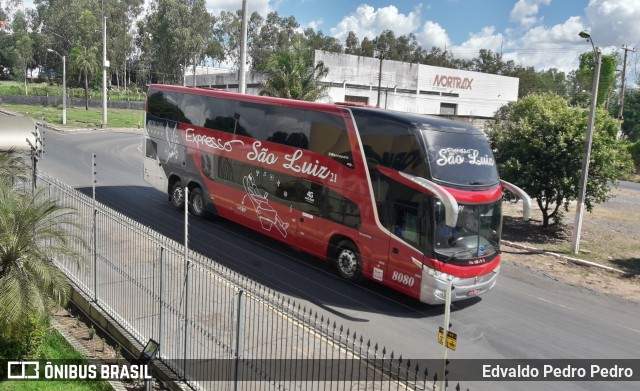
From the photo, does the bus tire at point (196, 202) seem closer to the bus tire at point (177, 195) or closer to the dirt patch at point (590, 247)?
the bus tire at point (177, 195)

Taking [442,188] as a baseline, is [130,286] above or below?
below

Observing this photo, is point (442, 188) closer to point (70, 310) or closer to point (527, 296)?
point (527, 296)

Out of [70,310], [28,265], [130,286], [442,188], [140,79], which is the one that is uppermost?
[140,79]

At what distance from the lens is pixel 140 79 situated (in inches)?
3688

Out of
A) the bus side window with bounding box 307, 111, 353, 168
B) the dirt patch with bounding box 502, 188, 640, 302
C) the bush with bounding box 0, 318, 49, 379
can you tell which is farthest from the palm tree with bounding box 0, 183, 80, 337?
the dirt patch with bounding box 502, 188, 640, 302

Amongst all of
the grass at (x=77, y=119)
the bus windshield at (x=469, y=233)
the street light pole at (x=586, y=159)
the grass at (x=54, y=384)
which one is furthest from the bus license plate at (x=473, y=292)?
→ the grass at (x=77, y=119)

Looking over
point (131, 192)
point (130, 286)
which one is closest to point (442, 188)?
point (130, 286)

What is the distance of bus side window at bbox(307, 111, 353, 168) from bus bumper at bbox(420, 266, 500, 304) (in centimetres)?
304

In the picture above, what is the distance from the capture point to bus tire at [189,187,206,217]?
1647 cm

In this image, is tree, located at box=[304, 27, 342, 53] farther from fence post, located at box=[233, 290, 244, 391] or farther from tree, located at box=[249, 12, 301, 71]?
fence post, located at box=[233, 290, 244, 391]

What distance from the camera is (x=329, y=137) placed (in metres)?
12.1

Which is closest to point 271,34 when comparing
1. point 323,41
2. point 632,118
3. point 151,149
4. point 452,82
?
point 323,41

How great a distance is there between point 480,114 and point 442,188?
2427 inches

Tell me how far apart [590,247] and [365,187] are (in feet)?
33.8
